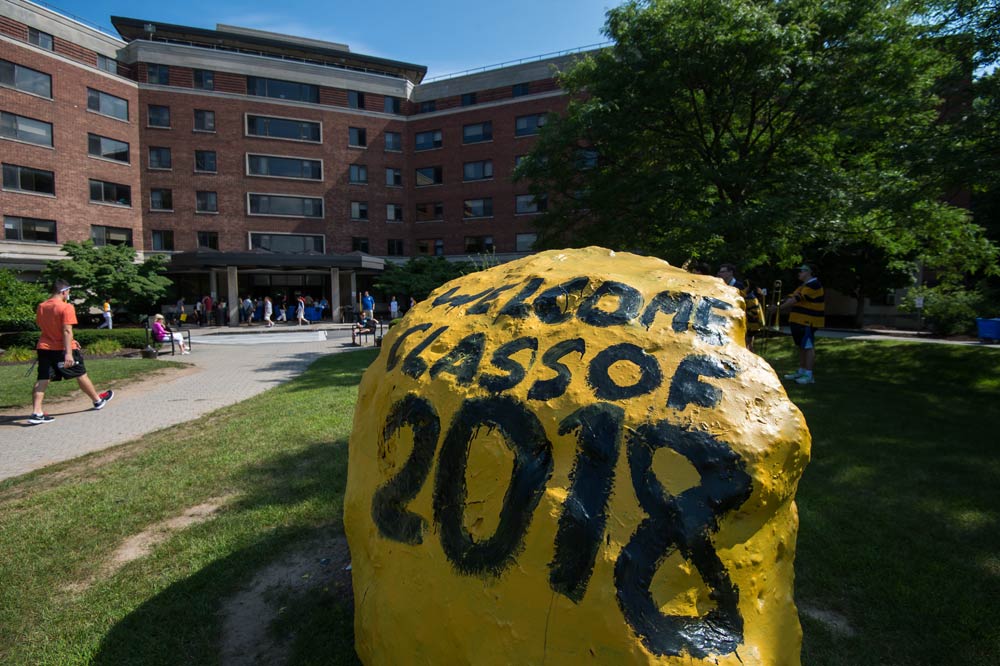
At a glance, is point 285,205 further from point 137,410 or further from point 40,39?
point 137,410

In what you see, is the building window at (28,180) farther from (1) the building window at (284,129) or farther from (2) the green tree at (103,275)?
(1) the building window at (284,129)

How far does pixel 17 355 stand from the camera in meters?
14.3

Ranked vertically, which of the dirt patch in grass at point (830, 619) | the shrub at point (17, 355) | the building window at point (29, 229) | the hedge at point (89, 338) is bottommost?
the dirt patch in grass at point (830, 619)

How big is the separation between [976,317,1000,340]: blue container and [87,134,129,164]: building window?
43561 mm

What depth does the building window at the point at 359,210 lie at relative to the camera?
38.7 meters

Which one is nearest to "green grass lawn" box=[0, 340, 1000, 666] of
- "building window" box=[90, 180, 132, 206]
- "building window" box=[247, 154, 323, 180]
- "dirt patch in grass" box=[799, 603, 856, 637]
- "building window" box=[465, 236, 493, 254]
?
"dirt patch in grass" box=[799, 603, 856, 637]

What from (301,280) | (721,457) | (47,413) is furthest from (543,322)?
(301,280)

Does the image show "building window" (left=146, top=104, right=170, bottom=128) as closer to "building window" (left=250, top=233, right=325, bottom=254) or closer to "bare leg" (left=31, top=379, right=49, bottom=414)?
"building window" (left=250, top=233, right=325, bottom=254)

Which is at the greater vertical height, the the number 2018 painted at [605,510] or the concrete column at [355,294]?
the concrete column at [355,294]

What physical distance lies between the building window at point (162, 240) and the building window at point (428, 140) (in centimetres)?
1773

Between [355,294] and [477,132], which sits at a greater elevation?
[477,132]

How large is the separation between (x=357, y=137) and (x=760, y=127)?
32.1m

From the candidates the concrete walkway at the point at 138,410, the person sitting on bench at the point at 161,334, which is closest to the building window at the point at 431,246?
the person sitting on bench at the point at 161,334

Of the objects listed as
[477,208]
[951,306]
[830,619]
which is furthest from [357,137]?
[830,619]
